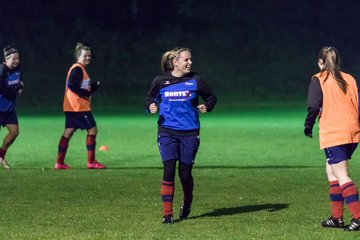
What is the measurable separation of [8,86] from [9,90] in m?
0.08

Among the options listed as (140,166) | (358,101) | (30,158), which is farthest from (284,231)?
(30,158)

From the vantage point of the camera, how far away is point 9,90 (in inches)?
616

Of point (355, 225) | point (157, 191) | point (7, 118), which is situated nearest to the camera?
point (355, 225)

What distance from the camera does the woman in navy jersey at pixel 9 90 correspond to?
50.8 feet

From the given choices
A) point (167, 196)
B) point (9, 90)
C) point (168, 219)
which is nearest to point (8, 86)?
point (9, 90)

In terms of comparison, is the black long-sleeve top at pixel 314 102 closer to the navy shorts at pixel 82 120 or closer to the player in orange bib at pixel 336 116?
the player in orange bib at pixel 336 116

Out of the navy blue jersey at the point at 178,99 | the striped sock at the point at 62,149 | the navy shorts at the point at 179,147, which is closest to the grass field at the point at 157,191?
the striped sock at the point at 62,149

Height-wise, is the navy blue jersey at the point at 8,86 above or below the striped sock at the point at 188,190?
above

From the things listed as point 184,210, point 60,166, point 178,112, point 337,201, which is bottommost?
point 60,166

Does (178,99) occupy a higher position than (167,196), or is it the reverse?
(178,99)

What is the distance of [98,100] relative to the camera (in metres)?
38.5

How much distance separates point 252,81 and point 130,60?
5684mm

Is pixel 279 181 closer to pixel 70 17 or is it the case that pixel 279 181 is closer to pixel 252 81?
pixel 252 81

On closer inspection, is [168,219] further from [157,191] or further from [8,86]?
[8,86]
